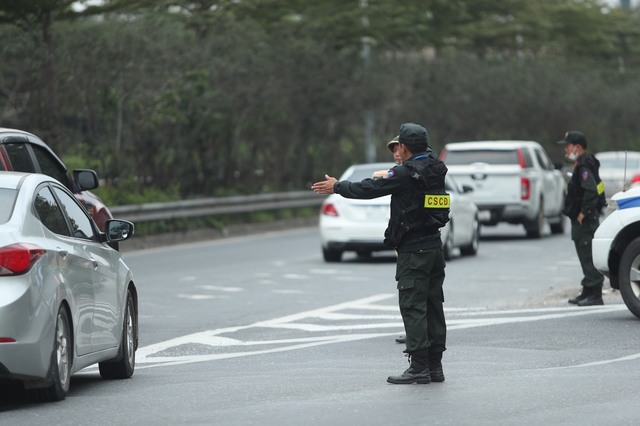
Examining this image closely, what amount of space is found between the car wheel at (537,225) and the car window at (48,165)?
17.3 metres

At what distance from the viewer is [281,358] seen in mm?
Result: 12508

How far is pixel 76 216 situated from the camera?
10742mm

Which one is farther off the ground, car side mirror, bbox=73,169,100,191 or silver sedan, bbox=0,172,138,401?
car side mirror, bbox=73,169,100,191

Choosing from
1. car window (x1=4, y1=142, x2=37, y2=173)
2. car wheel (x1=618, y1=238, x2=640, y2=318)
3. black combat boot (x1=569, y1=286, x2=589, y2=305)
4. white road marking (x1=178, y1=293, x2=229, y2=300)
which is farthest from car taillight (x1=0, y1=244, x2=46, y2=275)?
white road marking (x1=178, y1=293, x2=229, y2=300)

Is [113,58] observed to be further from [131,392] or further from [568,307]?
[131,392]

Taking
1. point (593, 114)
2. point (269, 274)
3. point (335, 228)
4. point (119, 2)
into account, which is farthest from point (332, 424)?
point (593, 114)

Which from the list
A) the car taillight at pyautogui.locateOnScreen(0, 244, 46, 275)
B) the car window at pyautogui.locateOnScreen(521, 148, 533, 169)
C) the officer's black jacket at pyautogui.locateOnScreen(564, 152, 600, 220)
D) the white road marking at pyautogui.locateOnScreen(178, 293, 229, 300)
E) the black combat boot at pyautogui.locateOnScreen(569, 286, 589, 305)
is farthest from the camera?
the car window at pyautogui.locateOnScreen(521, 148, 533, 169)

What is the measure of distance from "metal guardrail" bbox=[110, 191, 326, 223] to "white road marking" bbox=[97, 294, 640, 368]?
11144 mm

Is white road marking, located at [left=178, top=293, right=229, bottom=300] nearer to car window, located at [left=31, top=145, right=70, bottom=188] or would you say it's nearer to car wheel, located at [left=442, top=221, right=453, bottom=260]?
car window, located at [left=31, top=145, right=70, bottom=188]

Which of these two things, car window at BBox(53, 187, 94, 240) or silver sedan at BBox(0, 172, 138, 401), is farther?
car window at BBox(53, 187, 94, 240)

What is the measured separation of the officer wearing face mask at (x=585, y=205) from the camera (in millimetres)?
16469

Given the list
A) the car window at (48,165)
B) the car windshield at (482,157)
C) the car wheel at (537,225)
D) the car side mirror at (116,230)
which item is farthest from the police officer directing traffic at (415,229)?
the car wheel at (537,225)

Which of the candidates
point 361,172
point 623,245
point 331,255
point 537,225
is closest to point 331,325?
point 623,245

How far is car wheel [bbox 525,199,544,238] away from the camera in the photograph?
99.5 ft
